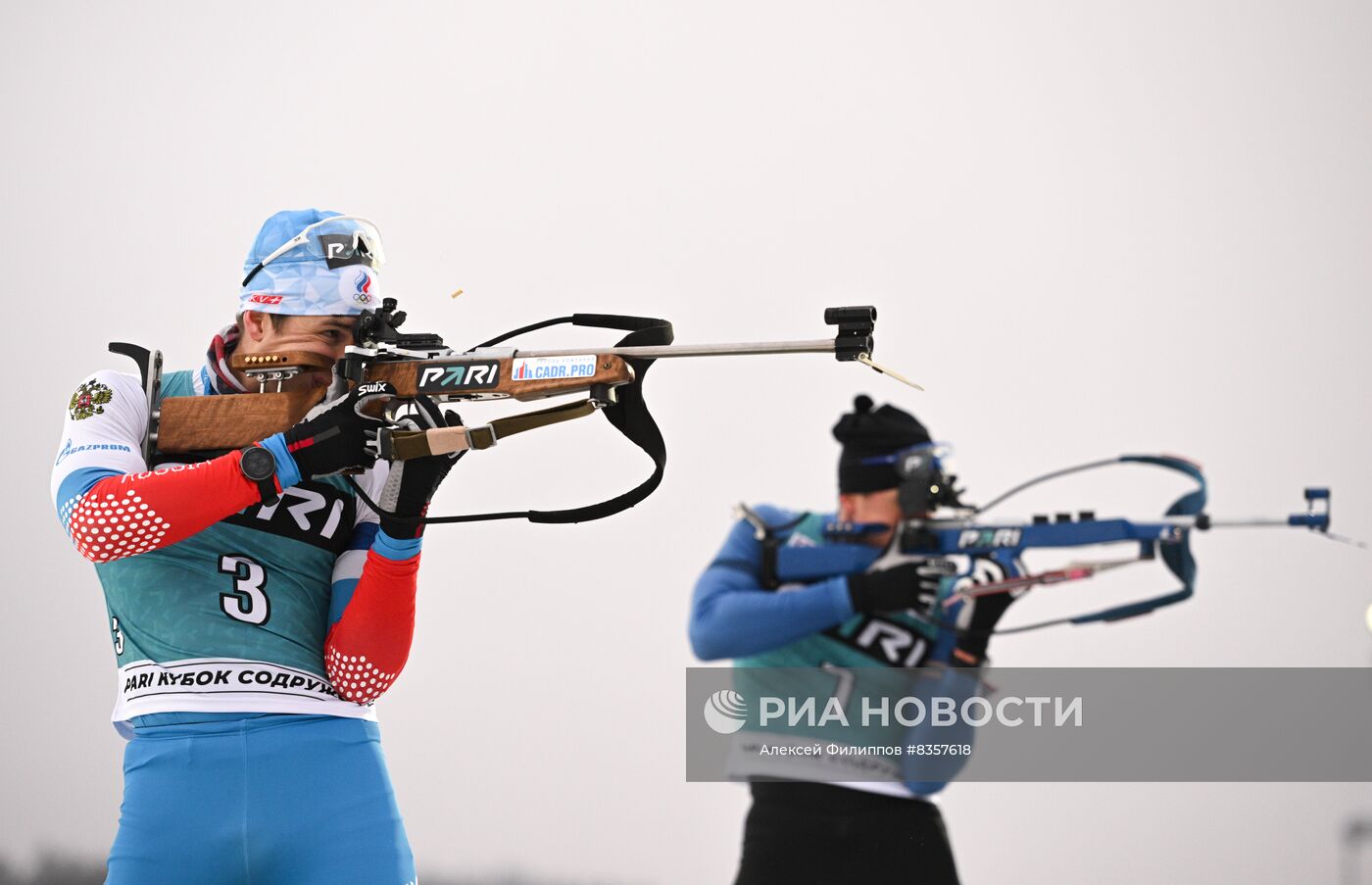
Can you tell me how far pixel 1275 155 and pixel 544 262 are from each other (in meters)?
1.47

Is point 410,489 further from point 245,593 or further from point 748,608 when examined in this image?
point 748,608

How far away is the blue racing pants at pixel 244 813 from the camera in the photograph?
1775 mm

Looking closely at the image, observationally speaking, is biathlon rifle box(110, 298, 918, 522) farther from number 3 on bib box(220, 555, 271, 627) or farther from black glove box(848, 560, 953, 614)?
black glove box(848, 560, 953, 614)

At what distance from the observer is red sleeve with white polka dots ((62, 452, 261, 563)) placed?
1.73 meters

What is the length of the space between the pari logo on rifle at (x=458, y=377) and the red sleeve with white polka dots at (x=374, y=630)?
0.22 meters

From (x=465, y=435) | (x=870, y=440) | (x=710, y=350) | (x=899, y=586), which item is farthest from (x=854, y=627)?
(x=465, y=435)

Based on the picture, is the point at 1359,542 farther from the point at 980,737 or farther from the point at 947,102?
the point at 947,102

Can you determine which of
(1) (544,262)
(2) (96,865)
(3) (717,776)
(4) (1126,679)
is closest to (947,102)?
(1) (544,262)

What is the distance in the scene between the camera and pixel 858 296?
260 cm

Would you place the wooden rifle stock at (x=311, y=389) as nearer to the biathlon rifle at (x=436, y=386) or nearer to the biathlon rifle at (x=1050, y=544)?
the biathlon rifle at (x=436, y=386)

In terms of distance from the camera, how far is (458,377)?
186 cm

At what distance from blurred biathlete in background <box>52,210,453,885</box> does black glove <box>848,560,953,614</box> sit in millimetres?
543

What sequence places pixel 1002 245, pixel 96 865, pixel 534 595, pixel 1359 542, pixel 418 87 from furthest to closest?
1. pixel 96 865
2. pixel 418 87
3. pixel 534 595
4. pixel 1002 245
5. pixel 1359 542

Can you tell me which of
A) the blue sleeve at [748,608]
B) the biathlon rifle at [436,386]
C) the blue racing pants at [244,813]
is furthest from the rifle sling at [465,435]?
the blue racing pants at [244,813]
